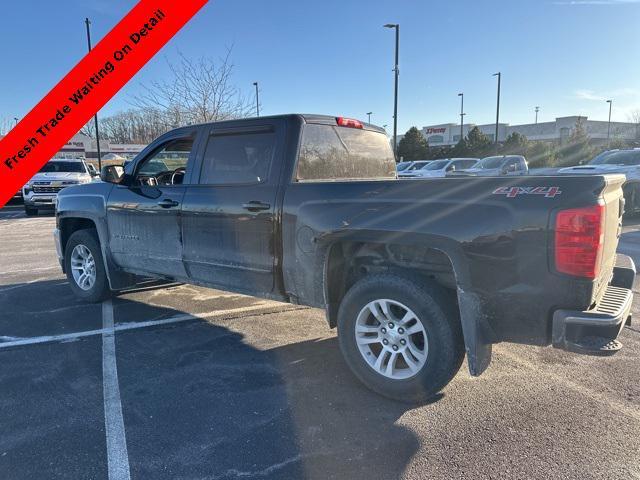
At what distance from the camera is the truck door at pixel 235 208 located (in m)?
3.87

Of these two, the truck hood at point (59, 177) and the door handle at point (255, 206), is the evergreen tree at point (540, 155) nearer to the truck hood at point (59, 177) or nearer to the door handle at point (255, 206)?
the truck hood at point (59, 177)

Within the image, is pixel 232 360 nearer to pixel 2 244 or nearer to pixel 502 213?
pixel 502 213

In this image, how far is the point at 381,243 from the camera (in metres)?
3.25

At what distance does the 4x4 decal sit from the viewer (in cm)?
262

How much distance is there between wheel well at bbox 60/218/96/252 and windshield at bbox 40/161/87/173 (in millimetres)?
13286

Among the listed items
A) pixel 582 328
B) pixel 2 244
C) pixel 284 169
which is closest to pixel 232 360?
pixel 284 169

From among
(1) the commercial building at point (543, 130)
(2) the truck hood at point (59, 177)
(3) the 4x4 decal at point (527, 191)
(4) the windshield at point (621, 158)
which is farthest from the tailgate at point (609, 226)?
(1) the commercial building at point (543, 130)

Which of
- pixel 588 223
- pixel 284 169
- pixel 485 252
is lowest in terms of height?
pixel 485 252

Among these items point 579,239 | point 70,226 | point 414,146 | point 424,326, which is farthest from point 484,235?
point 414,146

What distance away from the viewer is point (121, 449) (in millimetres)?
2744

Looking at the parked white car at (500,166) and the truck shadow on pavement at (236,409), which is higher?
the parked white car at (500,166)

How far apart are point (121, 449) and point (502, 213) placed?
261cm

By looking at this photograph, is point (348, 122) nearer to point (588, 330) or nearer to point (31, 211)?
point (588, 330)

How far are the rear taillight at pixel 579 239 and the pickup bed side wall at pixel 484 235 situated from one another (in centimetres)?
5
